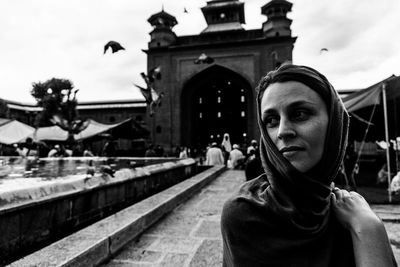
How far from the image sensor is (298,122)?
0.78 metres

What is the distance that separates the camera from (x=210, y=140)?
35969mm

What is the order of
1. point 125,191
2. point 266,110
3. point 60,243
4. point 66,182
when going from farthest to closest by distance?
point 125,191, point 66,182, point 60,243, point 266,110

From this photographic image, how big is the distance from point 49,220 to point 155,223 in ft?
3.85

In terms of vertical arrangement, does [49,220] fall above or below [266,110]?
below

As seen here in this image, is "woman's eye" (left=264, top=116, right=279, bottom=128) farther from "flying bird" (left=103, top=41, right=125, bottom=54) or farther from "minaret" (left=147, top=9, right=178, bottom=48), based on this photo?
"minaret" (left=147, top=9, right=178, bottom=48)

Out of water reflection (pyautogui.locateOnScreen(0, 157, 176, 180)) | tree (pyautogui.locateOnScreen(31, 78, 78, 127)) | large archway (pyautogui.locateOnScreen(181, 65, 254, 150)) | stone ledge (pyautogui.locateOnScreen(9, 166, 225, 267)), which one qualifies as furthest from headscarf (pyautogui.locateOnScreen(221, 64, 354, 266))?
tree (pyautogui.locateOnScreen(31, 78, 78, 127))

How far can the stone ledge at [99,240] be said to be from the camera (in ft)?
5.59

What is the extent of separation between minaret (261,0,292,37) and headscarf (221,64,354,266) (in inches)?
950

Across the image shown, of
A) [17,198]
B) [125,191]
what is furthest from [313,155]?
[125,191]

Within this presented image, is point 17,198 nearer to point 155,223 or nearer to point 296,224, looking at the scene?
point 155,223

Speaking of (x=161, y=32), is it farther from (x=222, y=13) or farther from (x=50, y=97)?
(x=50, y=97)

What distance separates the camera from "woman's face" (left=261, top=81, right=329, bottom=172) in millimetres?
757

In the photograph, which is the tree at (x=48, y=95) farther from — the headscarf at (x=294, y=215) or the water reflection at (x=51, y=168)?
the headscarf at (x=294, y=215)

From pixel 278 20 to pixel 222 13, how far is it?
338 inches
